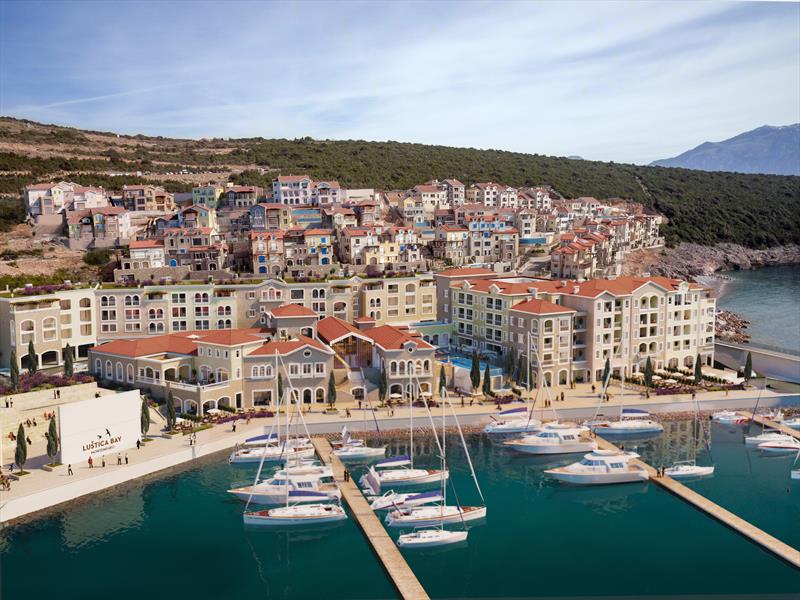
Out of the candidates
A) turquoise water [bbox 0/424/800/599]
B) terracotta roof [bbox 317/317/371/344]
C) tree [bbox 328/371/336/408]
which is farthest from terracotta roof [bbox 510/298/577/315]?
turquoise water [bbox 0/424/800/599]

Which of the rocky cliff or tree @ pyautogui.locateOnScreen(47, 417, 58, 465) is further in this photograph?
the rocky cliff

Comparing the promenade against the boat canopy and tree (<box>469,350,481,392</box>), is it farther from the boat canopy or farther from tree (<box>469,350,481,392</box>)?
the boat canopy

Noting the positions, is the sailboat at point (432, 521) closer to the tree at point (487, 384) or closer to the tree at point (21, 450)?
the tree at point (487, 384)

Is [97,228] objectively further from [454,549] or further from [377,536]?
[454,549]

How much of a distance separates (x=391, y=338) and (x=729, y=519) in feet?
49.8

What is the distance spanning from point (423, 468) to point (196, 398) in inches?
372

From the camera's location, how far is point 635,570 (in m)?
→ 17.7

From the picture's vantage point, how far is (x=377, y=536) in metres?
19.1

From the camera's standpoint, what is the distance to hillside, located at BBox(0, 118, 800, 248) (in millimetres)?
62500

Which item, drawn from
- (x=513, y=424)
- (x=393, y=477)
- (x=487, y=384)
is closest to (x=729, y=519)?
(x=513, y=424)

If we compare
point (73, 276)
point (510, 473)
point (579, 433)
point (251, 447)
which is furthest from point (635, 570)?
point (73, 276)

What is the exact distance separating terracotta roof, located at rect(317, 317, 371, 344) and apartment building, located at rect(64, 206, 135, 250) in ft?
58.0

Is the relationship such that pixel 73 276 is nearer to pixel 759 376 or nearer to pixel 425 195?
pixel 425 195

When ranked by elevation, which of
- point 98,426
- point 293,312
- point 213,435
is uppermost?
point 293,312
